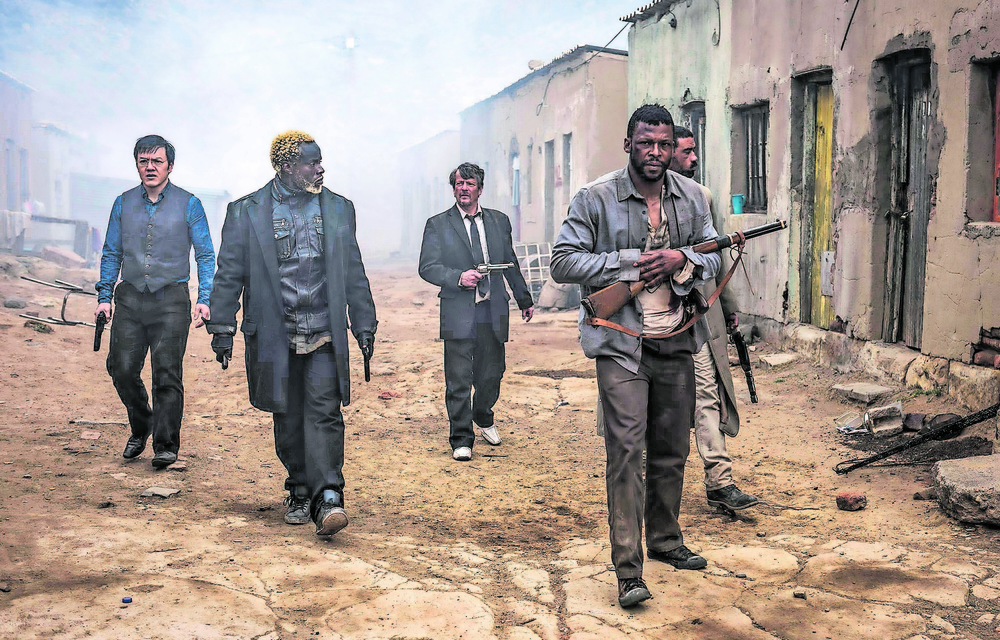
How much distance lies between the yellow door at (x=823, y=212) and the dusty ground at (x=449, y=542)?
140 centimetres

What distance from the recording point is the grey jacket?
3.50 meters

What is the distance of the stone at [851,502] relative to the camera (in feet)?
16.0

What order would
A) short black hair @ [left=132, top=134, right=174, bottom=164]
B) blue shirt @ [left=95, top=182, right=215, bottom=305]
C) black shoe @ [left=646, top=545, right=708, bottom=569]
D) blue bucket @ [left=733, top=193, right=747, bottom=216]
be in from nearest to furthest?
black shoe @ [left=646, top=545, right=708, bottom=569], short black hair @ [left=132, top=134, right=174, bottom=164], blue shirt @ [left=95, top=182, right=215, bottom=305], blue bucket @ [left=733, top=193, right=747, bottom=216]

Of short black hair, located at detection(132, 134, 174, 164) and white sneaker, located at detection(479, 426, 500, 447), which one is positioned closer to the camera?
short black hair, located at detection(132, 134, 174, 164)

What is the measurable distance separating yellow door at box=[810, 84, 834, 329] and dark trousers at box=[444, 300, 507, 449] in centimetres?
406

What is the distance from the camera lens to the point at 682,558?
3.88 m

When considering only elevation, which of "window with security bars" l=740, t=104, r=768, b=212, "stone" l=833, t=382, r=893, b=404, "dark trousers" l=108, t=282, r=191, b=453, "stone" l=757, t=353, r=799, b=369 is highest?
"window with security bars" l=740, t=104, r=768, b=212

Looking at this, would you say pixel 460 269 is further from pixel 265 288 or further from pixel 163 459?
pixel 163 459

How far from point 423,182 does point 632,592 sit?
125ft

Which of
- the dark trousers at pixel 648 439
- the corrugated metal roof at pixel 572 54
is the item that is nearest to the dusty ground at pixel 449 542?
the dark trousers at pixel 648 439

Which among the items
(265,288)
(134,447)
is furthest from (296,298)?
(134,447)

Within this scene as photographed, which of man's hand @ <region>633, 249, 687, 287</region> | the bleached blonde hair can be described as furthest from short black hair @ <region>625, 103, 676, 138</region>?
the bleached blonde hair

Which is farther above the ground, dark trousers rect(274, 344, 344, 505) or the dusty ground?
dark trousers rect(274, 344, 344, 505)

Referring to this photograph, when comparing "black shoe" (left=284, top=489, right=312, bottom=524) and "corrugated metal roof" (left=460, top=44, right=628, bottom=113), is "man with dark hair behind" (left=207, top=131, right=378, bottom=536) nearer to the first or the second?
"black shoe" (left=284, top=489, right=312, bottom=524)
